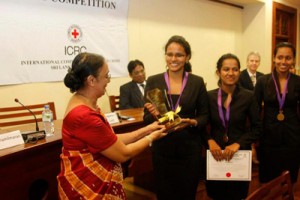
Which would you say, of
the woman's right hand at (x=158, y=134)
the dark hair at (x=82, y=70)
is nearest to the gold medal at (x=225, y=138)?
the woman's right hand at (x=158, y=134)

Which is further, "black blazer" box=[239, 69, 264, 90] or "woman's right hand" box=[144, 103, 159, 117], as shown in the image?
"black blazer" box=[239, 69, 264, 90]

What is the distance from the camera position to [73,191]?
1.28 metres

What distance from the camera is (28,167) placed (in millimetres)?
1715

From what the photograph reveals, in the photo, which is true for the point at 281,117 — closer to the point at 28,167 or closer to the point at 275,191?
the point at 275,191

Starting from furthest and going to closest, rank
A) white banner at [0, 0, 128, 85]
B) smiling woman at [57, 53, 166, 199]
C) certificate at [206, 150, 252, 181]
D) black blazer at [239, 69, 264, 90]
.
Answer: black blazer at [239, 69, 264, 90] → white banner at [0, 0, 128, 85] → certificate at [206, 150, 252, 181] → smiling woman at [57, 53, 166, 199]

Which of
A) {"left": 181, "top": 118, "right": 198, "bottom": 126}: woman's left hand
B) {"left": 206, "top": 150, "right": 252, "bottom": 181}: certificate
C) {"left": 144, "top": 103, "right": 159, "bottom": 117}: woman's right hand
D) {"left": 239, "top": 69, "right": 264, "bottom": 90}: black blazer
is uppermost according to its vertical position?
{"left": 239, "top": 69, "right": 264, "bottom": 90}: black blazer

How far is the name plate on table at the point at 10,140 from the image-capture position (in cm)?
165

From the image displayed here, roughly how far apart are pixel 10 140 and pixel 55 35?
208cm

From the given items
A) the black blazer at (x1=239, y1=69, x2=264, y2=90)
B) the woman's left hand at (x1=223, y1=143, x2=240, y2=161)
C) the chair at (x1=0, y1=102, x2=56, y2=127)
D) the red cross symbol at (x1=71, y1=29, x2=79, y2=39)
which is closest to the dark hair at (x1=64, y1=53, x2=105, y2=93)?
the woman's left hand at (x1=223, y1=143, x2=240, y2=161)

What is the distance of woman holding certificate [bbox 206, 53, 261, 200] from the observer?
1.79 metres

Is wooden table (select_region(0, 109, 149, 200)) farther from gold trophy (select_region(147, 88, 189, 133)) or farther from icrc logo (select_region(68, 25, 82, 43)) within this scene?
icrc logo (select_region(68, 25, 82, 43))

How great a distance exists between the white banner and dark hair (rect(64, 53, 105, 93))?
7.01 feet

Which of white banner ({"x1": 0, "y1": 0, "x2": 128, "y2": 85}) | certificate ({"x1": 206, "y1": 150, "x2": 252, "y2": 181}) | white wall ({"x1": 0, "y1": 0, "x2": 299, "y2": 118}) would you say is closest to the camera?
certificate ({"x1": 206, "y1": 150, "x2": 252, "y2": 181})

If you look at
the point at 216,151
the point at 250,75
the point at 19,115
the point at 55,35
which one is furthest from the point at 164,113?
the point at 250,75
